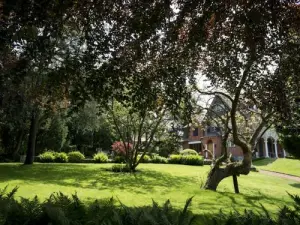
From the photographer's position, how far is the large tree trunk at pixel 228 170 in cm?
1310

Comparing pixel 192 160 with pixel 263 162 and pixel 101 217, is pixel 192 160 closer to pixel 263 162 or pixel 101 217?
pixel 263 162

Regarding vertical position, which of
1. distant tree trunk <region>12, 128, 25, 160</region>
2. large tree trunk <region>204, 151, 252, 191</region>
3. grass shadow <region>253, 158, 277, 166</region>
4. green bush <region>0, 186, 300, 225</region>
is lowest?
green bush <region>0, 186, 300, 225</region>

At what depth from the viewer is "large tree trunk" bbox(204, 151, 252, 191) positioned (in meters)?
13.1

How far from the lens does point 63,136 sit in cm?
3419

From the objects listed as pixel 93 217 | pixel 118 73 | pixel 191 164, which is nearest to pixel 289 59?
pixel 118 73

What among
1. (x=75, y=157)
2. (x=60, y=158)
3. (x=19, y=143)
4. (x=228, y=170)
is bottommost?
(x=228, y=170)

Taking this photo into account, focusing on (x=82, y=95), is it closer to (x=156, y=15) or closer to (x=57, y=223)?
(x=156, y=15)

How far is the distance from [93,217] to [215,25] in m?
4.46

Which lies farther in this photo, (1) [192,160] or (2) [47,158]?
(1) [192,160]

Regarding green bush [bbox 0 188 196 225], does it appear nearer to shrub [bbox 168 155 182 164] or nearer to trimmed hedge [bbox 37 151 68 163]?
trimmed hedge [bbox 37 151 68 163]

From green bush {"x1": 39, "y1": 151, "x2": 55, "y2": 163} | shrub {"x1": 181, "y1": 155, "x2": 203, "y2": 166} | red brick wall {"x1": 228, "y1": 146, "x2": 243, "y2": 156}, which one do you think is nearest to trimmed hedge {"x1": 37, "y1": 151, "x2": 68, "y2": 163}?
green bush {"x1": 39, "y1": 151, "x2": 55, "y2": 163}

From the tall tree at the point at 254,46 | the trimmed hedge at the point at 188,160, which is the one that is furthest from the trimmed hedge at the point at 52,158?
the tall tree at the point at 254,46

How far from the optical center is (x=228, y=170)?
535 inches

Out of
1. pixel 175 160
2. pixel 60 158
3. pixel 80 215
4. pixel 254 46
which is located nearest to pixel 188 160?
pixel 175 160
